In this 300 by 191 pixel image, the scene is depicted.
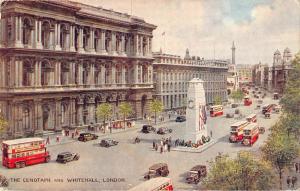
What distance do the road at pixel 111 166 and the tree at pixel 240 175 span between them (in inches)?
103

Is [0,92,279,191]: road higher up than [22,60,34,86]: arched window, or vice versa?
[22,60,34,86]: arched window

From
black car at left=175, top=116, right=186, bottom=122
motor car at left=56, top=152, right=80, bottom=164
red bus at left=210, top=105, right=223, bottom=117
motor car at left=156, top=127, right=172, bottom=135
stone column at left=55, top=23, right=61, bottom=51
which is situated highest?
stone column at left=55, top=23, right=61, bottom=51

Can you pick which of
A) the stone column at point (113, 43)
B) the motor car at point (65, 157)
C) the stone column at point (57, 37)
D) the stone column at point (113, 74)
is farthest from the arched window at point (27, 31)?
the stone column at point (113, 74)

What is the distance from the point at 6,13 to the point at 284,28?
14.0m

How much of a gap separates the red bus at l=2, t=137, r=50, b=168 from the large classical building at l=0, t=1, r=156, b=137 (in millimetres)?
2288

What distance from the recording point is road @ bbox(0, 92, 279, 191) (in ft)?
54.2

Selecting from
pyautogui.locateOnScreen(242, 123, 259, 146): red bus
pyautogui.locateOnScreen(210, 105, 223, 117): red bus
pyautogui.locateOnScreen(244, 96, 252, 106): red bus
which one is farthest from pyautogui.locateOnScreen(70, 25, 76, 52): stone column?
pyautogui.locateOnScreen(244, 96, 252, 106): red bus

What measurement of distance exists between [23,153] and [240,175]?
379 inches

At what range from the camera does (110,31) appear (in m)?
30.6

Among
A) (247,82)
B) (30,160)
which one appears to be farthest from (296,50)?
(247,82)

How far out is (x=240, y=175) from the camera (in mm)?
14133

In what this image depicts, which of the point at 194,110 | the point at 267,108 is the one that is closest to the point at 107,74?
the point at 194,110

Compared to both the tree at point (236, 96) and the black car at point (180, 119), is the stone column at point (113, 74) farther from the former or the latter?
the tree at point (236, 96)

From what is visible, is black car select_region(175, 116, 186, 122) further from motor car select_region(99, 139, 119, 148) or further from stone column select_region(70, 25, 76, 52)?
stone column select_region(70, 25, 76, 52)
